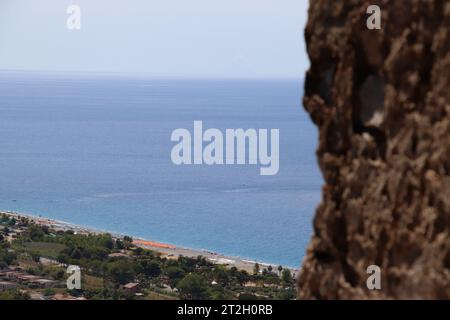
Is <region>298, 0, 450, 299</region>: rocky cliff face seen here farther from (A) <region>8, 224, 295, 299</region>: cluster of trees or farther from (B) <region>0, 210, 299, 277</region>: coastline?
(B) <region>0, 210, 299, 277</region>: coastline

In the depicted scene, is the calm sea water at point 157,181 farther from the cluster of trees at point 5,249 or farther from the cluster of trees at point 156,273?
the cluster of trees at point 156,273

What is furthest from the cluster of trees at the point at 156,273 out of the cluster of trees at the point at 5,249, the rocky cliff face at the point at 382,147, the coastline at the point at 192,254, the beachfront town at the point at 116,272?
the rocky cliff face at the point at 382,147

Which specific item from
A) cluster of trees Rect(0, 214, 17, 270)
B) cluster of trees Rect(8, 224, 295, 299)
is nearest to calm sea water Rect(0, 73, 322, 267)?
cluster of trees Rect(0, 214, 17, 270)

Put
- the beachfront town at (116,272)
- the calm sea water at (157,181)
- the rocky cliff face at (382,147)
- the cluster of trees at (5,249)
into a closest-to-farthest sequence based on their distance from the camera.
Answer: the rocky cliff face at (382,147) → the beachfront town at (116,272) → the cluster of trees at (5,249) → the calm sea water at (157,181)

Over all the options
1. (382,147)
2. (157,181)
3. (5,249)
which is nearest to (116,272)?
(5,249)

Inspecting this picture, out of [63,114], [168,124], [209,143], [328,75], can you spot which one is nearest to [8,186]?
[209,143]

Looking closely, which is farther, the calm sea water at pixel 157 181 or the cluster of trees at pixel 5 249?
the calm sea water at pixel 157 181

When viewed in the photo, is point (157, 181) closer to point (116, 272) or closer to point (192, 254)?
point (192, 254)
